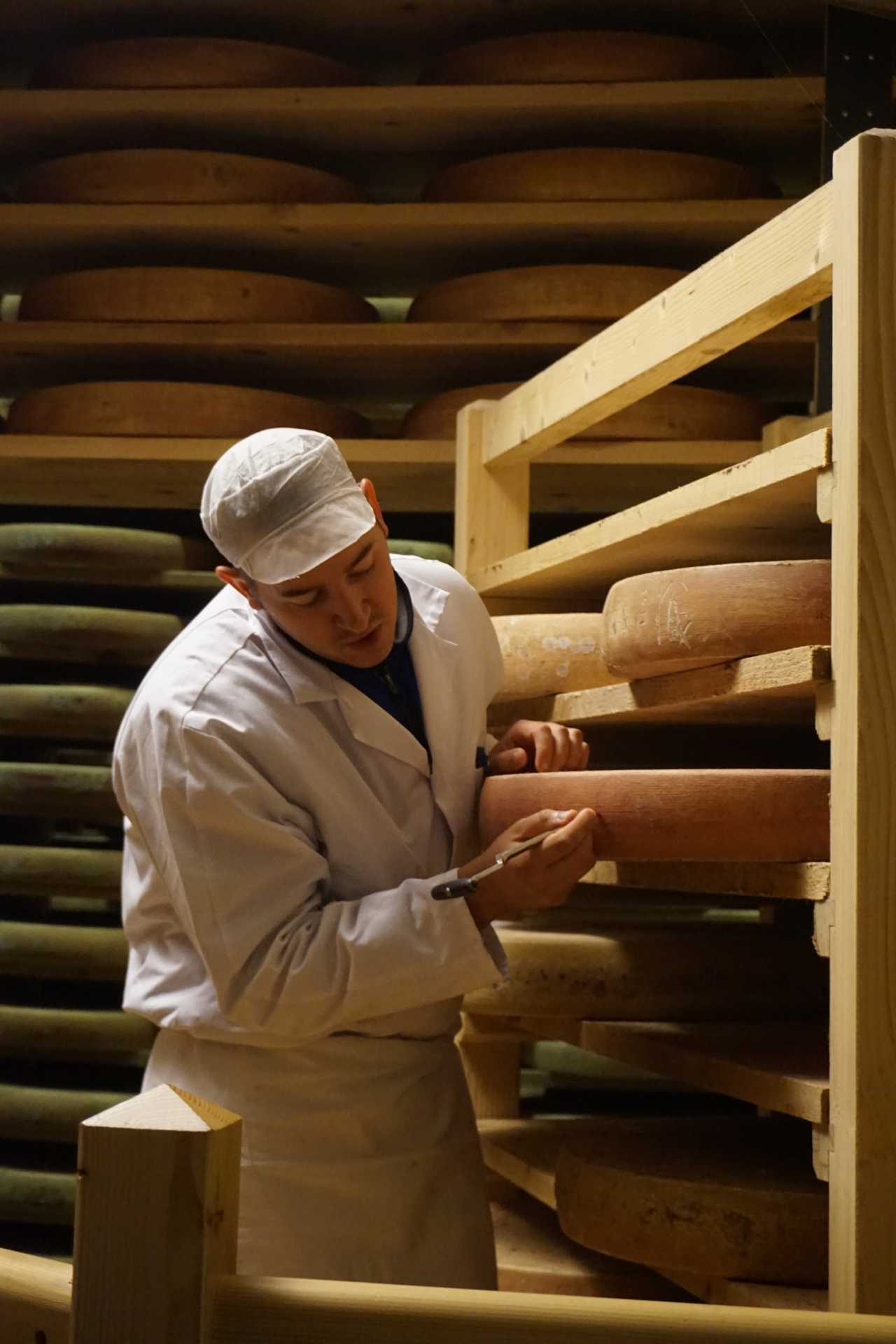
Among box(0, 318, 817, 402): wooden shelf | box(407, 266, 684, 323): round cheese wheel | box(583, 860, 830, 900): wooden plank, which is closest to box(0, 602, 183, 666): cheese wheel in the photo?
box(0, 318, 817, 402): wooden shelf

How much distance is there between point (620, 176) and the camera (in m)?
3.02

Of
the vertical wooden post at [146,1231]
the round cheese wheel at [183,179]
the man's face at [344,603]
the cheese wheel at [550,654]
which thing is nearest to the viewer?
the vertical wooden post at [146,1231]

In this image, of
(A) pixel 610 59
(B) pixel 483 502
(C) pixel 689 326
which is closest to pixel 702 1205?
(C) pixel 689 326

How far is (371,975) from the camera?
1.84m

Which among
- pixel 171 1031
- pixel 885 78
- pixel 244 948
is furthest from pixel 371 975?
pixel 885 78

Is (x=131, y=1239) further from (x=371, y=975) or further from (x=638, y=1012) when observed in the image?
(x=638, y=1012)

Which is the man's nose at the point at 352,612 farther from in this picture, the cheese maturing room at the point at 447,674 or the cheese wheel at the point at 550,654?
the cheese wheel at the point at 550,654

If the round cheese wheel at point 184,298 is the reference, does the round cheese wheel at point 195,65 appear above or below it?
above

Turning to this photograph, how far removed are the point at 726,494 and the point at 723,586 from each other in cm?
14

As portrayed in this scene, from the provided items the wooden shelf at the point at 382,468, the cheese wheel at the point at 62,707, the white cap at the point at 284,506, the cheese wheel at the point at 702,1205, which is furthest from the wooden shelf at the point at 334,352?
the cheese wheel at the point at 702,1205

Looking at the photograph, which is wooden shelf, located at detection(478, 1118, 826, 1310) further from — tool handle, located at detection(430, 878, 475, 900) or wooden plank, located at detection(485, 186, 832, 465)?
wooden plank, located at detection(485, 186, 832, 465)

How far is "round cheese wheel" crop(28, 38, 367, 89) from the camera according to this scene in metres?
3.18

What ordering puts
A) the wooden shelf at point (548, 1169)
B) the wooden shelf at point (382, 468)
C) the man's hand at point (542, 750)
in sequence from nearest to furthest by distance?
the wooden shelf at point (548, 1169)
the man's hand at point (542, 750)
the wooden shelf at point (382, 468)

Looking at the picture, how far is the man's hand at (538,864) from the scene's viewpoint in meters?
1.71
